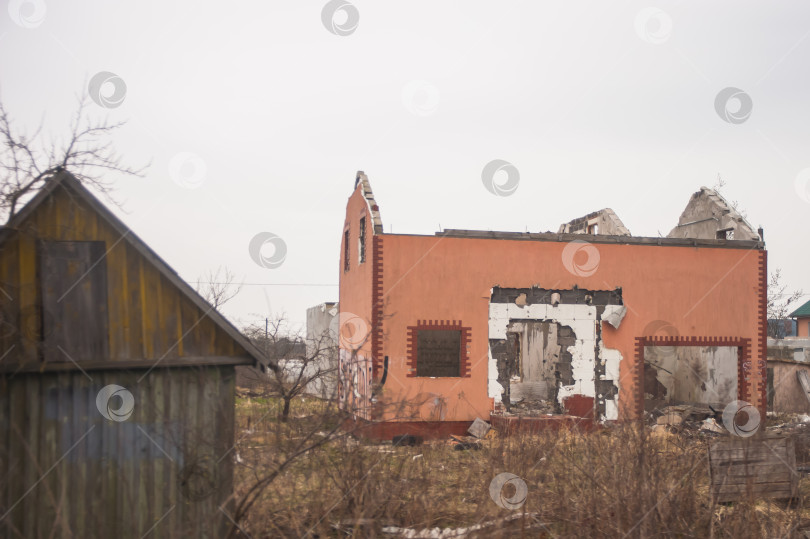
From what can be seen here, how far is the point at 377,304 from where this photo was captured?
711 inches

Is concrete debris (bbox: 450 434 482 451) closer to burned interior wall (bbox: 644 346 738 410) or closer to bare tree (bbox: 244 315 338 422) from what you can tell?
bare tree (bbox: 244 315 338 422)

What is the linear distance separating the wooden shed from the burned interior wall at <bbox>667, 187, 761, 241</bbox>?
1783cm

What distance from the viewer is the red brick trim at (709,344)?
1961cm

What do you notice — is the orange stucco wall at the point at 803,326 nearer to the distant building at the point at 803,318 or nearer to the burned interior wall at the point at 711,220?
the distant building at the point at 803,318

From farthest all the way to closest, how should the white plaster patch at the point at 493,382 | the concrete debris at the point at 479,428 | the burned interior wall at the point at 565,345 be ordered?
the burned interior wall at the point at 565,345
the white plaster patch at the point at 493,382
the concrete debris at the point at 479,428

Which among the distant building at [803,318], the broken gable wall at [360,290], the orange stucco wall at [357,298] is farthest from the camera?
the distant building at [803,318]

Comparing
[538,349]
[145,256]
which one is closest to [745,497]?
[145,256]

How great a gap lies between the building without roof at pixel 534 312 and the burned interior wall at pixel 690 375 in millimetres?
2693

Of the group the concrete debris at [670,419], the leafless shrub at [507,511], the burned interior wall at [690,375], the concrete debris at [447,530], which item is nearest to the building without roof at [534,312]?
the concrete debris at [670,419]

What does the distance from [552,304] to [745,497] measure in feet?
33.5

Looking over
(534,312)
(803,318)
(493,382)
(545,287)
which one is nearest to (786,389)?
(545,287)

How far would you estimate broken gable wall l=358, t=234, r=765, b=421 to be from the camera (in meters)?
18.3

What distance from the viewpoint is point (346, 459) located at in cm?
873

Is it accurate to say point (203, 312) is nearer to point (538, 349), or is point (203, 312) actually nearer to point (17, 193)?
point (17, 193)
